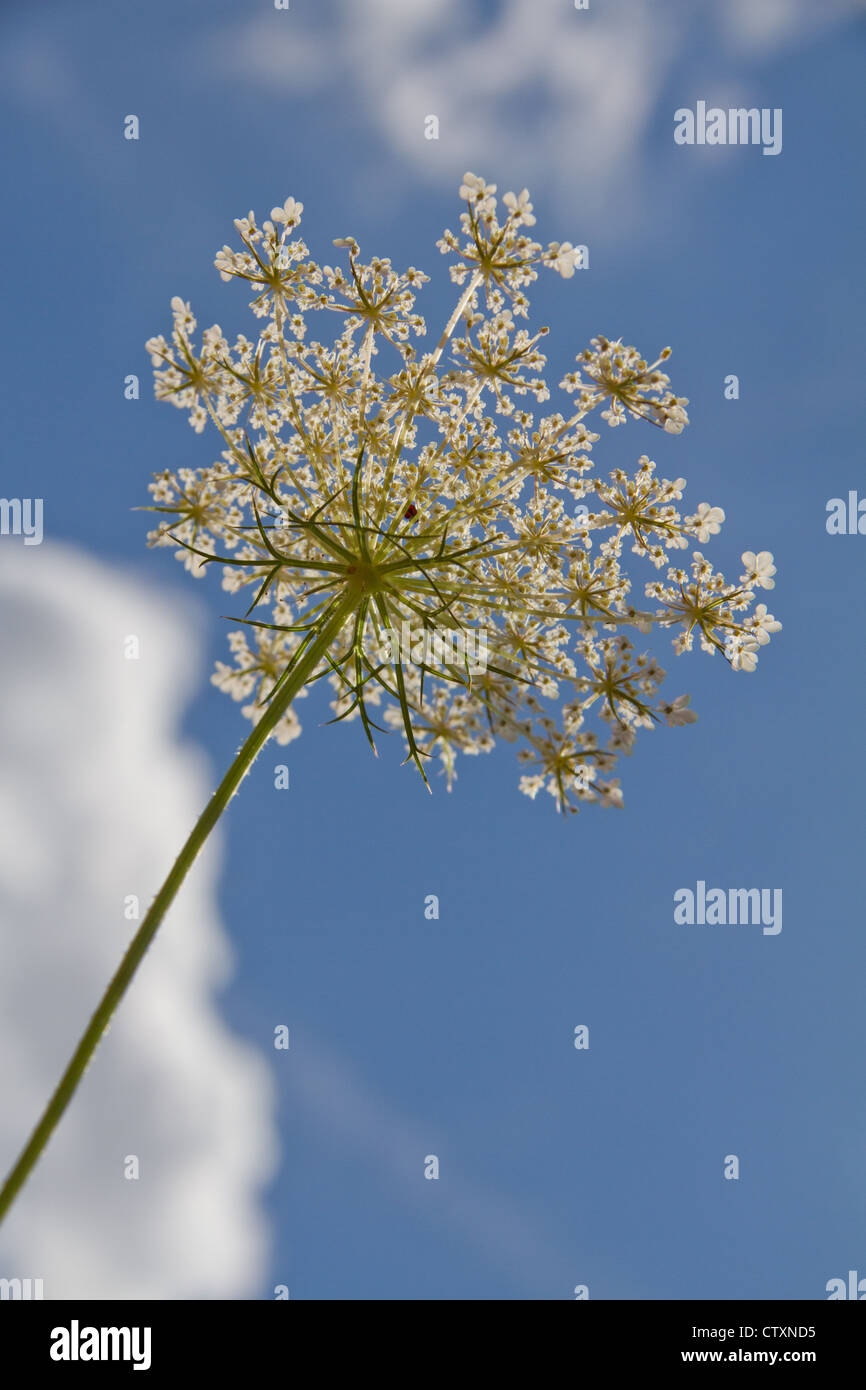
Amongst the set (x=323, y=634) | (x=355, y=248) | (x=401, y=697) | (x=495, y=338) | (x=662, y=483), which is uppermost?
(x=355, y=248)

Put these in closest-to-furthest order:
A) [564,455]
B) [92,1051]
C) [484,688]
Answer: [92,1051] < [564,455] < [484,688]

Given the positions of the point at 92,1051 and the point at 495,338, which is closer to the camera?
the point at 92,1051

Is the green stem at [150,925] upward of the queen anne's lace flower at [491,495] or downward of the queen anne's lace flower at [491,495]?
downward

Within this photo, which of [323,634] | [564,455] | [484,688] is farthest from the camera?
[484,688]

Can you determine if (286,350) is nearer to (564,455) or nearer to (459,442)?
(459,442)

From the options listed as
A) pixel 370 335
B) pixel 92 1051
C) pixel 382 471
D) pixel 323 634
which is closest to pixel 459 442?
pixel 382 471

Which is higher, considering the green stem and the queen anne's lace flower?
the queen anne's lace flower

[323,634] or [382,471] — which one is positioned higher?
[382,471]
